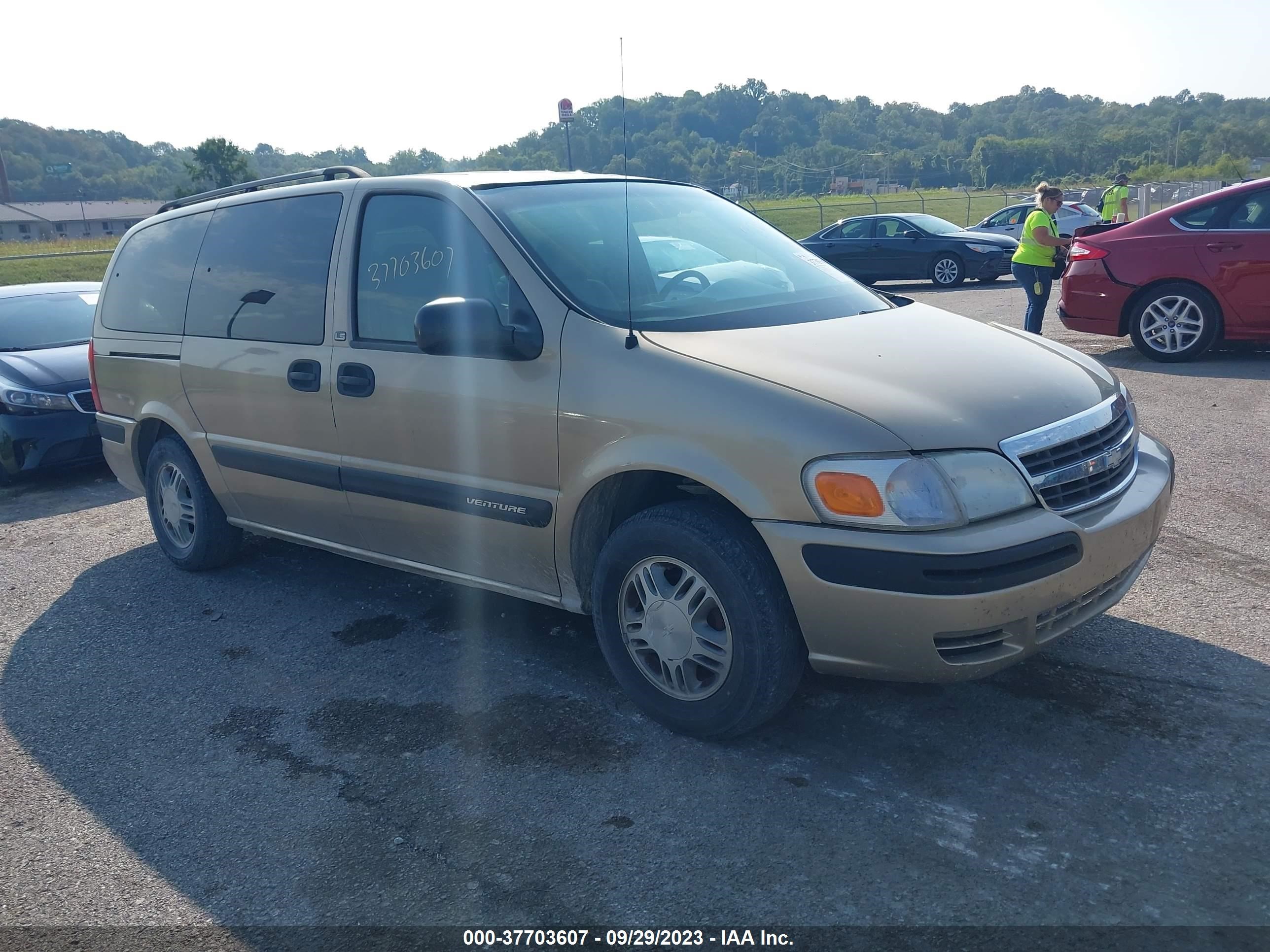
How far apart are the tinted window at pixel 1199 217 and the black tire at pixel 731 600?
7410 mm

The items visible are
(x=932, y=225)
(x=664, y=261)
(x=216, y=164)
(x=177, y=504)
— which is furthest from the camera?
(x=216, y=164)

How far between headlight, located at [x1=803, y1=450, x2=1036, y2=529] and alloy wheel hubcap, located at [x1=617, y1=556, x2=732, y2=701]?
1.61ft

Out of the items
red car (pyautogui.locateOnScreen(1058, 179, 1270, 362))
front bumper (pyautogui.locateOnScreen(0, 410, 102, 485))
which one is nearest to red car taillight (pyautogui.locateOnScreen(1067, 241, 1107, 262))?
red car (pyautogui.locateOnScreen(1058, 179, 1270, 362))

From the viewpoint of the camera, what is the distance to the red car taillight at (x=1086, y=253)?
361 inches

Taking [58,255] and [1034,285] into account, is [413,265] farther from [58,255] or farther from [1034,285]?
[58,255]

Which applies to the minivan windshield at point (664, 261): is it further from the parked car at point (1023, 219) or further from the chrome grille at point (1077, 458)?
the parked car at point (1023, 219)

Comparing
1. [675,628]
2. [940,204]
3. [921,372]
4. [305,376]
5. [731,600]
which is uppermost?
[940,204]

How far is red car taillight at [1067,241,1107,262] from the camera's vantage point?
361 inches

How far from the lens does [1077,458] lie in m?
3.13

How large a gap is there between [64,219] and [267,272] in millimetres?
77439

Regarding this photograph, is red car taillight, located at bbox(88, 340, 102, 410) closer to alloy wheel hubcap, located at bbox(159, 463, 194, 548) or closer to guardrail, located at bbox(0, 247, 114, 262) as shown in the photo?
alloy wheel hubcap, located at bbox(159, 463, 194, 548)

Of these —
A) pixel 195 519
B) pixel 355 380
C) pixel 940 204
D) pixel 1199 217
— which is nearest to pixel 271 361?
pixel 355 380

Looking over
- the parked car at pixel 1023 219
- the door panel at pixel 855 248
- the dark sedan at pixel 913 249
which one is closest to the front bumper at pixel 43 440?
the dark sedan at pixel 913 249

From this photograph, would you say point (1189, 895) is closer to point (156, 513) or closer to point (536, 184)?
point (536, 184)
